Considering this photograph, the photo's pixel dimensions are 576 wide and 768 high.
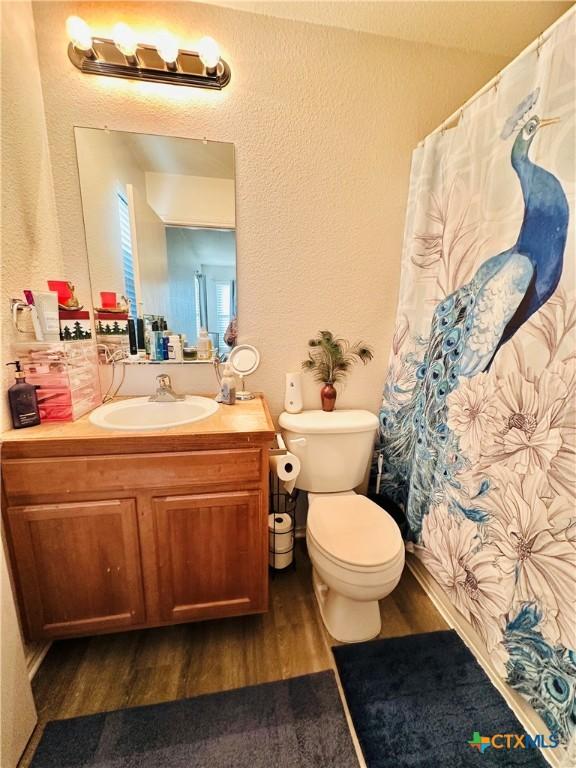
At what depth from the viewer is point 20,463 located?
0.97 meters

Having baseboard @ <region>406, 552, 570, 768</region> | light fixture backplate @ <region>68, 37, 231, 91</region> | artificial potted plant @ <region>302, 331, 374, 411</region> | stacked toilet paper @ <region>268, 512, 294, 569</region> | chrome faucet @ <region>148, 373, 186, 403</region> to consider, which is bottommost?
baseboard @ <region>406, 552, 570, 768</region>

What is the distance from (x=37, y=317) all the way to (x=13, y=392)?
0.26 m

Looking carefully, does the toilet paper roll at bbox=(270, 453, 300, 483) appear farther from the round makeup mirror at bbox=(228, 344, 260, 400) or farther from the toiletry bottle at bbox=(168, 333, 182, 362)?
the toiletry bottle at bbox=(168, 333, 182, 362)

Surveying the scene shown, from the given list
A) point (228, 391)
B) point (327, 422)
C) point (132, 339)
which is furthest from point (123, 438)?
point (327, 422)

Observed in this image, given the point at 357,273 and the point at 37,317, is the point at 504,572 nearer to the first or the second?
the point at 357,273

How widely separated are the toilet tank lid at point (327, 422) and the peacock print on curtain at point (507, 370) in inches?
9.8

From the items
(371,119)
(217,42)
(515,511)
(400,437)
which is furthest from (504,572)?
(217,42)

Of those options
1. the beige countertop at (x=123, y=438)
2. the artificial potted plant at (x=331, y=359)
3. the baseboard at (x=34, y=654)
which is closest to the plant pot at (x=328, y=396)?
the artificial potted plant at (x=331, y=359)

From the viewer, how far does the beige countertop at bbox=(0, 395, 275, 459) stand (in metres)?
0.97

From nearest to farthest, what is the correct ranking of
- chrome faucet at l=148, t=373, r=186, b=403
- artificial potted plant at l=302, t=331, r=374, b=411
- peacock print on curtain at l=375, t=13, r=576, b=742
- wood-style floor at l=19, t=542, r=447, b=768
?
peacock print on curtain at l=375, t=13, r=576, b=742, wood-style floor at l=19, t=542, r=447, b=768, chrome faucet at l=148, t=373, r=186, b=403, artificial potted plant at l=302, t=331, r=374, b=411

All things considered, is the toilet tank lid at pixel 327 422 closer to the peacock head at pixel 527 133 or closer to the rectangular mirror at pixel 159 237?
the rectangular mirror at pixel 159 237

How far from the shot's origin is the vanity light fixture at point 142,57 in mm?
1109

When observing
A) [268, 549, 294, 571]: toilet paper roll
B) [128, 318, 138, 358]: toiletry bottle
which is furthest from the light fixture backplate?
[268, 549, 294, 571]: toilet paper roll

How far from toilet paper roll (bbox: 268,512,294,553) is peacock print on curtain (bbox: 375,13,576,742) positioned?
58 cm
